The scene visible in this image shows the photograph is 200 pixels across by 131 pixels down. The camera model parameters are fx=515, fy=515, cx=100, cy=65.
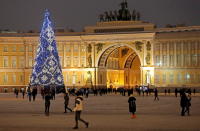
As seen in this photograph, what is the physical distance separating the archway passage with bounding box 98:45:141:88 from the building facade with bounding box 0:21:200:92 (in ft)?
0.50

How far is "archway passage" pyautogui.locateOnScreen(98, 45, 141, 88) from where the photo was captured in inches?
3137

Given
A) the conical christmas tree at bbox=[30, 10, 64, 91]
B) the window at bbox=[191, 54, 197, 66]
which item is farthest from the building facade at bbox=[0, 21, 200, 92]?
the conical christmas tree at bbox=[30, 10, 64, 91]

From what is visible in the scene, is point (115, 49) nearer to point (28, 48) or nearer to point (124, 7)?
point (124, 7)

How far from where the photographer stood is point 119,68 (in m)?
85.2

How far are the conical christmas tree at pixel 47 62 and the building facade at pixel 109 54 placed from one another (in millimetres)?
27318

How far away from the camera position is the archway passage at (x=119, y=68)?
3137 inches

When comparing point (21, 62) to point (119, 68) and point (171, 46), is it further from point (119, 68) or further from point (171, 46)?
point (171, 46)

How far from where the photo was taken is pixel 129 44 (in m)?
76.4

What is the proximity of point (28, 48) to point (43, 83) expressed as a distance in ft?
107

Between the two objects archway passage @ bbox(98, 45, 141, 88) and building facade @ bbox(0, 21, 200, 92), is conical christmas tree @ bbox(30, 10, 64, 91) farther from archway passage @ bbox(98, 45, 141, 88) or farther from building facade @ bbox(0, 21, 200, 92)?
archway passage @ bbox(98, 45, 141, 88)

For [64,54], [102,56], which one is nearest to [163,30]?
[102,56]

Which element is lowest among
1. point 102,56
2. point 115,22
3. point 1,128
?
point 1,128

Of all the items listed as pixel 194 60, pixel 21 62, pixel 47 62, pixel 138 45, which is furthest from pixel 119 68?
pixel 47 62

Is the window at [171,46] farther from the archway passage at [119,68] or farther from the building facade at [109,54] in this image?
the archway passage at [119,68]
